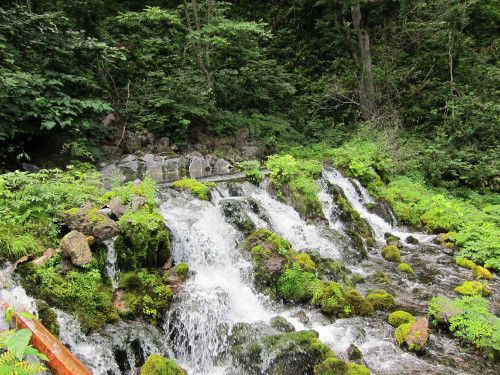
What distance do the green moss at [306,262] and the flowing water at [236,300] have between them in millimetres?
496

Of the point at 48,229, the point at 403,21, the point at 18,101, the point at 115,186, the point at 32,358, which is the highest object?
the point at 403,21

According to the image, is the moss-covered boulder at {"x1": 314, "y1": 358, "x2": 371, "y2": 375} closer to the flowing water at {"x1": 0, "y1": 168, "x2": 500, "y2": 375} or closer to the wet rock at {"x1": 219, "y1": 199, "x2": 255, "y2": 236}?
the flowing water at {"x1": 0, "y1": 168, "x2": 500, "y2": 375}

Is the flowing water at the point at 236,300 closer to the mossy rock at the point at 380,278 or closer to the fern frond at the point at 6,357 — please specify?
the mossy rock at the point at 380,278

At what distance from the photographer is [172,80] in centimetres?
1309

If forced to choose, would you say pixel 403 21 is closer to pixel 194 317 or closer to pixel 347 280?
pixel 347 280

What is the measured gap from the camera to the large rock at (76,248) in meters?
4.65

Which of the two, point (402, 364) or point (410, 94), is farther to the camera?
point (410, 94)

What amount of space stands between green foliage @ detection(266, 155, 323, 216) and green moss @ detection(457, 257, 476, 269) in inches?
140

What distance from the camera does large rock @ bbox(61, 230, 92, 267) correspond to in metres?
4.65

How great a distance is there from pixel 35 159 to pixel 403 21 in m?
18.2

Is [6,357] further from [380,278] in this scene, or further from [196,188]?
[380,278]

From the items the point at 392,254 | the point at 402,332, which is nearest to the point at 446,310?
the point at 402,332

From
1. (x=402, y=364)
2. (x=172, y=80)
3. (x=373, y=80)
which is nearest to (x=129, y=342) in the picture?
(x=402, y=364)

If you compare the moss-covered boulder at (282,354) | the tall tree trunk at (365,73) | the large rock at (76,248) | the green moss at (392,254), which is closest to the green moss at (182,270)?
the large rock at (76,248)
